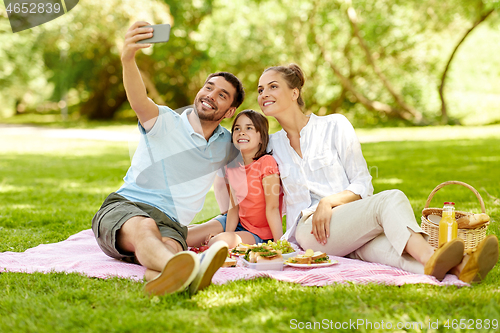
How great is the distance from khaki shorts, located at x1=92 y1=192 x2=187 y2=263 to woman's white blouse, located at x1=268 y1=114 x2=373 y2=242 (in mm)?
889

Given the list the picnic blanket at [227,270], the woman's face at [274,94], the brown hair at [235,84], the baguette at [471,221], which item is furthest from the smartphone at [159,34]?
the baguette at [471,221]

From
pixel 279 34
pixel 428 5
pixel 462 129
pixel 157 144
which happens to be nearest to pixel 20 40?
pixel 279 34

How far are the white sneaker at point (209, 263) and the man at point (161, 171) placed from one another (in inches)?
9.6

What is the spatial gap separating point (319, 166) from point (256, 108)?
59.0 feet

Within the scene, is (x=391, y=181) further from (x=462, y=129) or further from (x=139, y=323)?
(x=462, y=129)

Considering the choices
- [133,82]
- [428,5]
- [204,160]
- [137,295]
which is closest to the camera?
[137,295]

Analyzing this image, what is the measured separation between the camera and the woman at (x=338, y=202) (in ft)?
8.97

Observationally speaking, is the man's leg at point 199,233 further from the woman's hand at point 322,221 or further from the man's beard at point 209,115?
the woman's hand at point 322,221

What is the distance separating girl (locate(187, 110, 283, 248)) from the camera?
364cm

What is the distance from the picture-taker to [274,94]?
3557mm

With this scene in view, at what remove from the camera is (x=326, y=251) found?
329 centimetres

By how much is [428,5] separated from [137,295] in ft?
56.1

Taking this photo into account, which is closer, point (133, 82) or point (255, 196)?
point (133, 82)

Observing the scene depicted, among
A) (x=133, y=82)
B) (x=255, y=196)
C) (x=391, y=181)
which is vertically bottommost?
(x=391, y=181)
